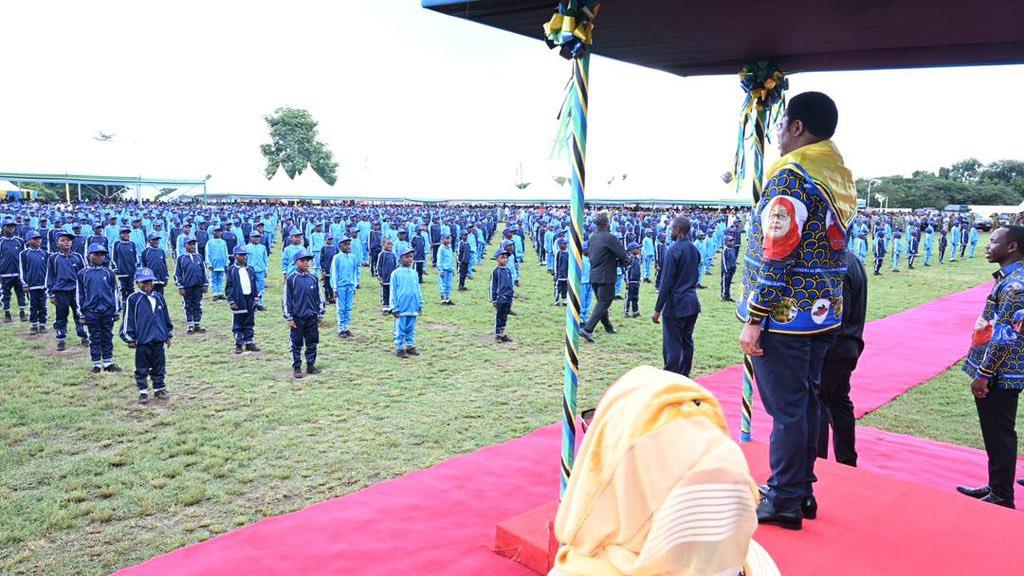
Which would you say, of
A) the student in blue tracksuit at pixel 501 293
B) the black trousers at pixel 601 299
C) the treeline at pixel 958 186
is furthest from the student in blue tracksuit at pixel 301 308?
the treeline at pixel 958 186

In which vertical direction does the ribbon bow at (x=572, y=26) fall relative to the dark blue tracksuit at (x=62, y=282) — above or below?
above

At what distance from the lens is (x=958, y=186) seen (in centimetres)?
6178

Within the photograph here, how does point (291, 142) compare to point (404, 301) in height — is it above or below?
above

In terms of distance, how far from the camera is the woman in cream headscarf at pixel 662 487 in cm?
108

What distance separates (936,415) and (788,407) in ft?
15.8

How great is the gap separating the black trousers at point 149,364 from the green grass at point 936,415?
750 centimetres

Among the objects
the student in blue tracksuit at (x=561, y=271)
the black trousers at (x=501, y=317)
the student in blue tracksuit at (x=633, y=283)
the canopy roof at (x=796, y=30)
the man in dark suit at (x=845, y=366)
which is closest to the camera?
the canopy roof at (x=796, y=30)


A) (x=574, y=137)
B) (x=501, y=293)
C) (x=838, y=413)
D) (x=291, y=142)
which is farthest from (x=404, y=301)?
(x=291, y=142)

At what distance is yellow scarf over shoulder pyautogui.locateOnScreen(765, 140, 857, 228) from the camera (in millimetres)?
2857

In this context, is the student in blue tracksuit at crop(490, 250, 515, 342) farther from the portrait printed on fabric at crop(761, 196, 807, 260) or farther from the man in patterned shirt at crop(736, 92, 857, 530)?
the portrait printed on fabric at crop(761, 196, 807, 260)

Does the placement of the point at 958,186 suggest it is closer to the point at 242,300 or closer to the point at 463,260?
the point at 463,260

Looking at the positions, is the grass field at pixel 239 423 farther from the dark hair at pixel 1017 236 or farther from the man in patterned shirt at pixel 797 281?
the dark hair at pixel 1017 236

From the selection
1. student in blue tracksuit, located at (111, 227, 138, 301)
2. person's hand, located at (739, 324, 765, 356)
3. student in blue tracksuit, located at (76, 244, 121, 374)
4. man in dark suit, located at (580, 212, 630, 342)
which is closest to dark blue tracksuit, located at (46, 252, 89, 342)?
student in blue tracksuit, located at (76, 244, 121, 374)

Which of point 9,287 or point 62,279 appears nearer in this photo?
point 62,279
